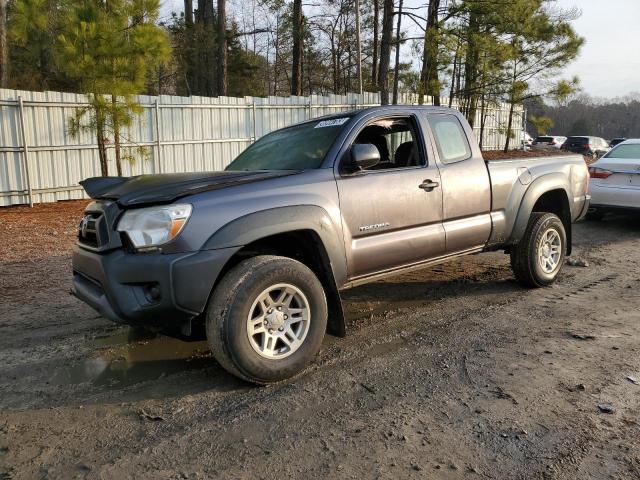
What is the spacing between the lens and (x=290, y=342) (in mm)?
3605

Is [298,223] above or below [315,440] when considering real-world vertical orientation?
above

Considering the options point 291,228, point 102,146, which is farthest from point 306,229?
point 102,146

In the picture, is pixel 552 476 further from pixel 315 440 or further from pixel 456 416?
pixel 315 440

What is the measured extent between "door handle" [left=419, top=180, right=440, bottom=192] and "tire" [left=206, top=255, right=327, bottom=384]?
1360 millimetres

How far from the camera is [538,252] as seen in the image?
5.52m

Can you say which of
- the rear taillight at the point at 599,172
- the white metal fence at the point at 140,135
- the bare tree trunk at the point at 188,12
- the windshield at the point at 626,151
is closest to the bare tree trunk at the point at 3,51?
the white metal fence at the point at 140,135

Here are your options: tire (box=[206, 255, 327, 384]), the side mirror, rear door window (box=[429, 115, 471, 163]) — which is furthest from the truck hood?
rear door window (box=[429, 115, 471, 163])

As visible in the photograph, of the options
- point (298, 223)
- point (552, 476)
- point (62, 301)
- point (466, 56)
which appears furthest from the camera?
point (466, 56)

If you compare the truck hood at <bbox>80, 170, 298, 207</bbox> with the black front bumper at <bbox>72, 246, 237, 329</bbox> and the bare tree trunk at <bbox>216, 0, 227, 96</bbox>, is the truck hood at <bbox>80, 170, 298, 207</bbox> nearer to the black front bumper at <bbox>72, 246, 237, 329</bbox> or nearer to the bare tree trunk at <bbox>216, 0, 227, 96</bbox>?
the black front bumper at <bbox>72, 246, 237, 329</bbox>

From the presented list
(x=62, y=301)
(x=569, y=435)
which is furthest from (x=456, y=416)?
(x=62, y=301)

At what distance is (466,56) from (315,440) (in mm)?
16330

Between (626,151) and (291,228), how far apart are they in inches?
332

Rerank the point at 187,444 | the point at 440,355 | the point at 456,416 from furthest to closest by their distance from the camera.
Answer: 1. the point at 440,355
2. the point at 456,416
3. the point at 187,444

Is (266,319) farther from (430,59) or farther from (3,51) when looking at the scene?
(430,59)
